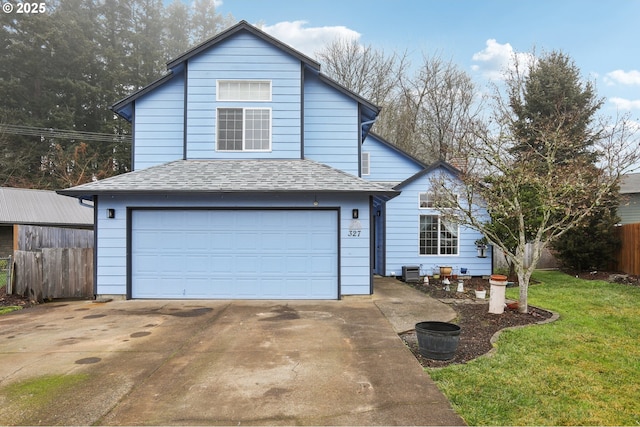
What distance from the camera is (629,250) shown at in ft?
41.9

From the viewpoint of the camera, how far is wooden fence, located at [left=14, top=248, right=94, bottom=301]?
28.1 ft

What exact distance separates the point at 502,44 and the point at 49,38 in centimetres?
3032

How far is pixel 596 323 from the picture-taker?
22.0 ft

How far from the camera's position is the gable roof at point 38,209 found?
1838 centimetres

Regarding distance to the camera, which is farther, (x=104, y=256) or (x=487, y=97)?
(x=487, y=97)

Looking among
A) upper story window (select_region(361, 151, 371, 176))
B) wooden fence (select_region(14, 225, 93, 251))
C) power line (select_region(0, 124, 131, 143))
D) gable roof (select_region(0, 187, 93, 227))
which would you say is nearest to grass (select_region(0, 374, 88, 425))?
→ wooden fence (select_region(14, 225, 93, 251))

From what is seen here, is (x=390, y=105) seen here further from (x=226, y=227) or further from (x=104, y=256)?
(x=104, y=256)

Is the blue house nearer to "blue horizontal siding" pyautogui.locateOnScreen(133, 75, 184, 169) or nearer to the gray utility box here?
"blue horizontal siding" pyautogui.locateOnScreen(133, 75, 184, 169)

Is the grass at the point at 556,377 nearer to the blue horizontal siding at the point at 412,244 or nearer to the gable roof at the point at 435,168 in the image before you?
the blue horizontal siding at the point at 412,244

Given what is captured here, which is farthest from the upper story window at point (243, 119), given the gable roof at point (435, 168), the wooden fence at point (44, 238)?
the wooden fence at point (44, 238)

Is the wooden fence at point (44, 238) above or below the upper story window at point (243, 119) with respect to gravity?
below

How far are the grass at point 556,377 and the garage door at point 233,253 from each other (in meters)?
4.42

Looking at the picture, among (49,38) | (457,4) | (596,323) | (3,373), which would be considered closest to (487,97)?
(457,4)

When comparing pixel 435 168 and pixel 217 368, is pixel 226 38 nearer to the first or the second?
pixel 435 168
